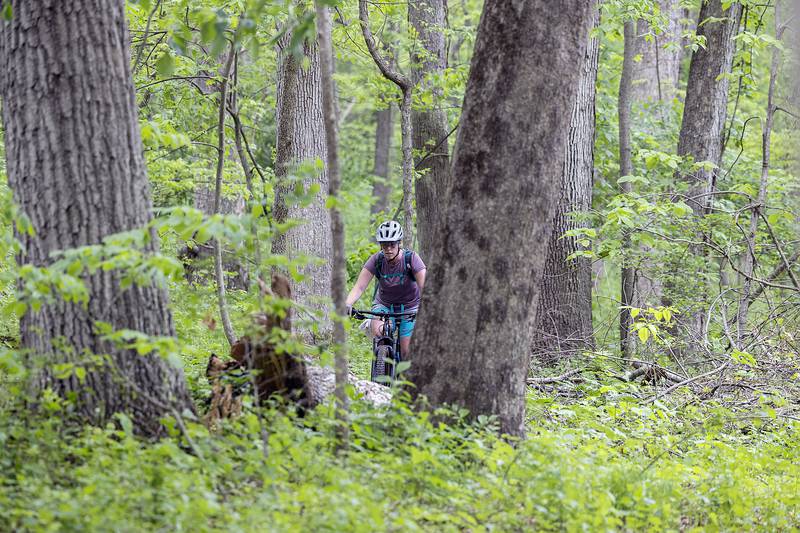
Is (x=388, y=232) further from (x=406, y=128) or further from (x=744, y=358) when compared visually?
(x=406, y=128)

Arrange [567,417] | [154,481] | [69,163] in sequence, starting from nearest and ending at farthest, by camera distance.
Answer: [154,481] → [69,163] → [567,417]

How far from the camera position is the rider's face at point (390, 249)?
8720 millimetres

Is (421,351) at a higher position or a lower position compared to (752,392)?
higher

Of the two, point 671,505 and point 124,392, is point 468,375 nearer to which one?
point 671,505

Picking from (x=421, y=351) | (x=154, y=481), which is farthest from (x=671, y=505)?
(x=154, y=481)

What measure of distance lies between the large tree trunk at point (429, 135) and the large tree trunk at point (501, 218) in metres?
7.75

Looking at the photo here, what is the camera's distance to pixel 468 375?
580cm

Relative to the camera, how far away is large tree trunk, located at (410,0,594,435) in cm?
579

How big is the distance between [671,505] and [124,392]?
3567 millimetres

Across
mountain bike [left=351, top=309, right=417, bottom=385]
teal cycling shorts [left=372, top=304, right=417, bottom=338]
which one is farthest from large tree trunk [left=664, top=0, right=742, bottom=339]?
mountain bike [left=351, top=309, right=417, bottom=385]

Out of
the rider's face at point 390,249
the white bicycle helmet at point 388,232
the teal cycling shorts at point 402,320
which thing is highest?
the white bicycle helmet at point 388,232

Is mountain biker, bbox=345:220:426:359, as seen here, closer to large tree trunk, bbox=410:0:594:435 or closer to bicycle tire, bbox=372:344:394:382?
bicycle tire, bbox=372:344:394:382

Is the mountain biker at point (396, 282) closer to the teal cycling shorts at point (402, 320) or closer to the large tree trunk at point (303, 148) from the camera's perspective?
the teal cycling shorts at point (402, 320)

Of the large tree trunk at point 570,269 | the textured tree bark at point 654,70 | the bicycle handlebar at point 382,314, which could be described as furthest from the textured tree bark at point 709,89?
the bicycle handlebar at point 382,314
